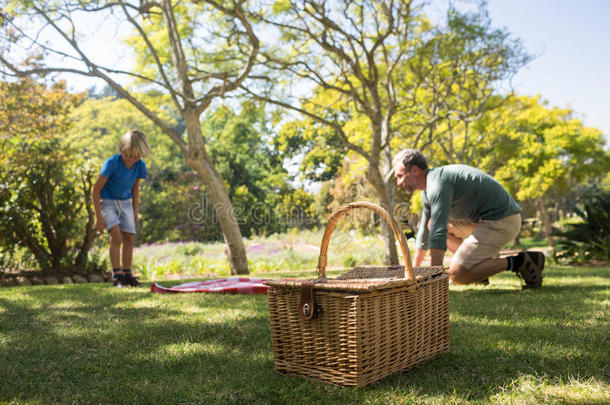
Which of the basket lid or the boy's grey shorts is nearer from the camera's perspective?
the basket lid

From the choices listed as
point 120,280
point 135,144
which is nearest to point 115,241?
point 120,280

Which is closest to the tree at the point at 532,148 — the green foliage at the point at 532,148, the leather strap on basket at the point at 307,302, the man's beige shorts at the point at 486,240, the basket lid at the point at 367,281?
the green foliage at the point at 532,148

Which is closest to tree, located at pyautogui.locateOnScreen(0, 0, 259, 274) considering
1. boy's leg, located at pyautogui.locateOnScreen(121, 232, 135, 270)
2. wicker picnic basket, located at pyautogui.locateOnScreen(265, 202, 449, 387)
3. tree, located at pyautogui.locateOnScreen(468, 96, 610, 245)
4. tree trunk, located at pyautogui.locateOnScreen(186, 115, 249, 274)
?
tree trunk, located at pyautogui.locateOnScreen(186, 115, 249, 274)

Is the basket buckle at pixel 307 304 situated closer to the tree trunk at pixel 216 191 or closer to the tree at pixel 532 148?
the tree trunk at pixel 216 191

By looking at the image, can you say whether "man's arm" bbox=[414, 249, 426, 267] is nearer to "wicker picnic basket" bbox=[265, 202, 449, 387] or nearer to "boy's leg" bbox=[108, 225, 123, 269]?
"wicker picnic basket" bbox=[265, 202, 449, 387]

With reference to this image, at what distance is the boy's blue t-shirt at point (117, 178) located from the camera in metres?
4.86

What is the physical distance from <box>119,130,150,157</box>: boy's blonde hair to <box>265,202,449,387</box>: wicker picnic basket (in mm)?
3275

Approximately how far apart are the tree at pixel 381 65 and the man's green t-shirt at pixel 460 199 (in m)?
4.11

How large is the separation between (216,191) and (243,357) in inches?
234

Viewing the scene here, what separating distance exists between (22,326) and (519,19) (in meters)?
10.4

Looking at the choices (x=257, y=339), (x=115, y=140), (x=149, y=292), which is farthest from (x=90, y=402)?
(x=115, y=140)

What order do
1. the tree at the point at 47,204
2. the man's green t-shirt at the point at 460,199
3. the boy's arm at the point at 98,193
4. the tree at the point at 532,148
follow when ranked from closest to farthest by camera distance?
the man's green t-shirt at the point at 460,199 < the boy's arm at the point at 98,193 < the tree at the point at 47,204 < the tree at the point at 532,148

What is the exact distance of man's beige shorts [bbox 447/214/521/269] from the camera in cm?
411

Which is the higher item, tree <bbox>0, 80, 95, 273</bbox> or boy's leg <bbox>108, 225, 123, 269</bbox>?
tree <bbox>0, 80, 95, 273</bbox>
